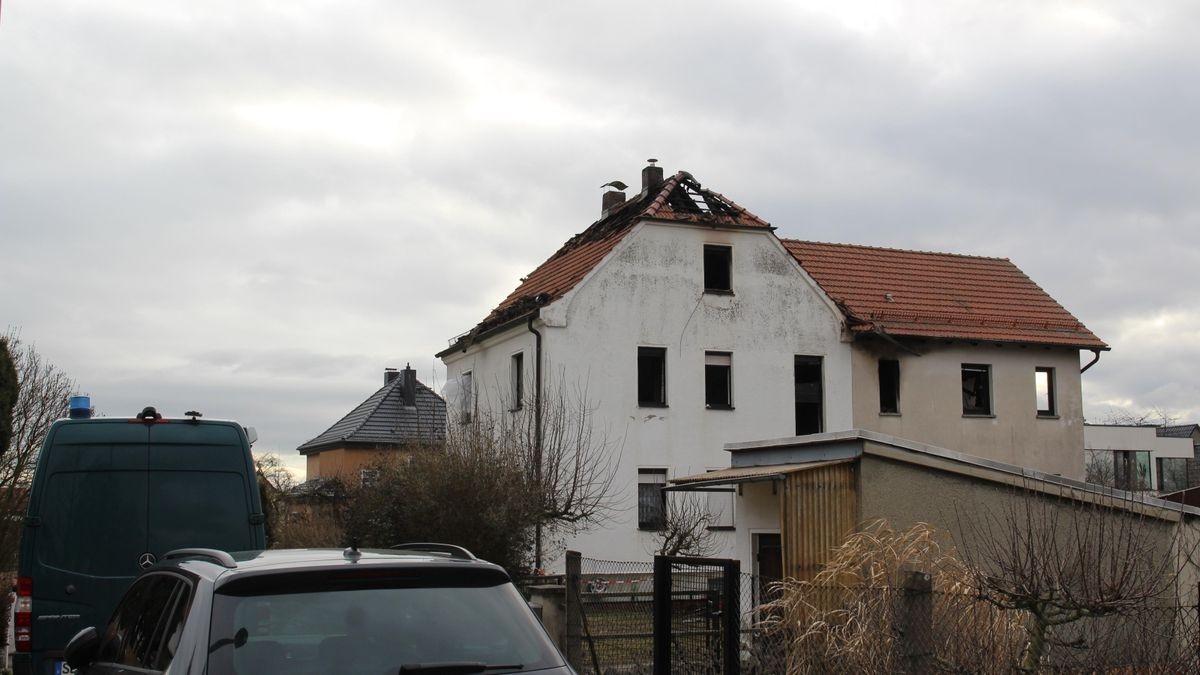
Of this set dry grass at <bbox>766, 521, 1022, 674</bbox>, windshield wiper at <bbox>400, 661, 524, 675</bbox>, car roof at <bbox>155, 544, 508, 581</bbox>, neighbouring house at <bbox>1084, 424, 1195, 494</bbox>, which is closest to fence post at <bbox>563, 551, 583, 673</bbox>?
dry grass at <bbox>766, 521, 1022, 674</bbox>

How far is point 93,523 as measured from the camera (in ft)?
32.0

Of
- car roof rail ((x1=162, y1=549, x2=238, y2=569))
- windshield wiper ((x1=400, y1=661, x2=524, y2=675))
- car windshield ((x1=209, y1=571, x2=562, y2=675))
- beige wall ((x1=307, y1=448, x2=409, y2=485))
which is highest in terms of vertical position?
beige wall ((x1=307, y1=448, x2=409, y2=485))

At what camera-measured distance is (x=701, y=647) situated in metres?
9.73

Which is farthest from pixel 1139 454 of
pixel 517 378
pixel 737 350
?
pixel 517 378

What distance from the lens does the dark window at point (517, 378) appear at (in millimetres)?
29422

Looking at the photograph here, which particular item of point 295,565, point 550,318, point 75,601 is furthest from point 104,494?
point 550,318

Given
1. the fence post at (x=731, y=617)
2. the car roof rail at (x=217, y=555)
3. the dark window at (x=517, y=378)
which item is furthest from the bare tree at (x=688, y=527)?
the car roof rail at (x=217, y=555)

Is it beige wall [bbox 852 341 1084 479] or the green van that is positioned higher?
beige wall [bbox 852 341 1084 479]

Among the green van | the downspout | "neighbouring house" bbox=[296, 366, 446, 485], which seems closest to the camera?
the green van

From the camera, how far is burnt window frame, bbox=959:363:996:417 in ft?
104

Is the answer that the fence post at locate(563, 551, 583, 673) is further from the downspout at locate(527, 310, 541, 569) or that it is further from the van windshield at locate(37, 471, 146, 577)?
the downspout at locate(527, 310, 541, 569)

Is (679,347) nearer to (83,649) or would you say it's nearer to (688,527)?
(688,527)

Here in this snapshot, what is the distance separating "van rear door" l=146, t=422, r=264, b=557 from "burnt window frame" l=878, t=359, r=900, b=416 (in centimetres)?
2304

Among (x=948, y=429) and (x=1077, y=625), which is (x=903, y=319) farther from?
(x=1077, y=625)
